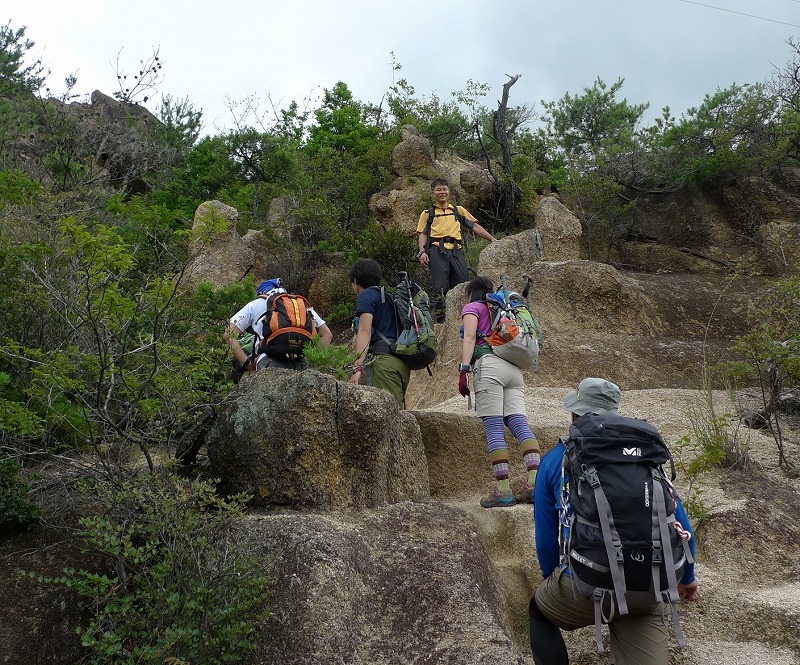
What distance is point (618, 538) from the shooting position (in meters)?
3.22

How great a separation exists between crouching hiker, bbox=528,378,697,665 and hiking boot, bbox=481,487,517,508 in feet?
7.28

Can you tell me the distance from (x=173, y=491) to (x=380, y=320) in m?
2.38

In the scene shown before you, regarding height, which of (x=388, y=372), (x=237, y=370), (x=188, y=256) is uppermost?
(x=188, y=256)

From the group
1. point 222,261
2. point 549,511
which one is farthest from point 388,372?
point 222,261

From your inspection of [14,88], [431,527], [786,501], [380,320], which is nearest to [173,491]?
[431,527]

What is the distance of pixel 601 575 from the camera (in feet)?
10.6

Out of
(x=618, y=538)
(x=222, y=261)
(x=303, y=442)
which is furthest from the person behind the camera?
(x=222, y=261)

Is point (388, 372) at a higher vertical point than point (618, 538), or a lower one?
higher

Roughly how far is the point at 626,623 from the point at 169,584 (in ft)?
7.16

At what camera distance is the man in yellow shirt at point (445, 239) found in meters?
10.3

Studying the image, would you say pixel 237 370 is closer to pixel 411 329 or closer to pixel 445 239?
pixel 411 329

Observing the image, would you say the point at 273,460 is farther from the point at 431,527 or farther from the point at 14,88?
the point at 14,88

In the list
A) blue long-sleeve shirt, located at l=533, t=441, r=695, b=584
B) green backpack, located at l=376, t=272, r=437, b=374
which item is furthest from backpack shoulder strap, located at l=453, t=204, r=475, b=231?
blue long-sleeve shirt, located at l=533, t=441, r=695, b=584

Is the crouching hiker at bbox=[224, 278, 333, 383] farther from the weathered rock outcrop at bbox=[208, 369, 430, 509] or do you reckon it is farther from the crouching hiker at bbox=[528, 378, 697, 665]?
the crouching hiker at bbox=[528, 378, 697, 665]
